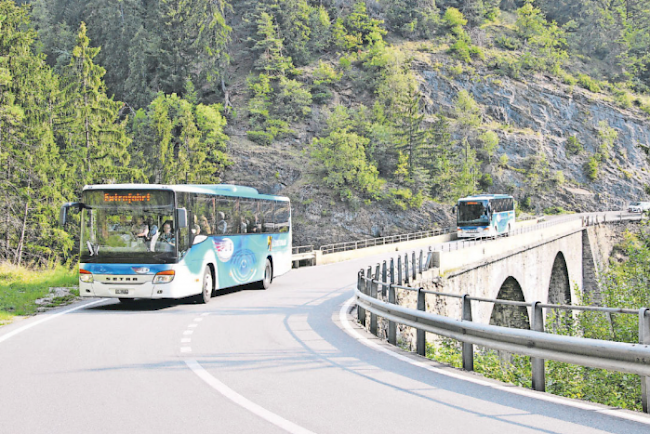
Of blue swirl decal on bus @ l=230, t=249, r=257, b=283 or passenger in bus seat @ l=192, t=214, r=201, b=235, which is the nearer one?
passenger in bus seat @ l=192, t=214, r=201, b=235

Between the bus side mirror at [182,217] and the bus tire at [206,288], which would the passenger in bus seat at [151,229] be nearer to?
the bus side mirror at [182,217]

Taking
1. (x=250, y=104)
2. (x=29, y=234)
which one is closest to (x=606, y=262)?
(x=250, y=104)

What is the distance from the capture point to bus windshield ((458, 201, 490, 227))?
44.9 metres

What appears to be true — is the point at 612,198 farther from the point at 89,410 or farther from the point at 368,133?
the point at 89,410

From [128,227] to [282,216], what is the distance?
337 inches

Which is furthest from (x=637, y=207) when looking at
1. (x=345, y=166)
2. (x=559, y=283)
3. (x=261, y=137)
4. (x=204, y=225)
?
(x=204, y=225)

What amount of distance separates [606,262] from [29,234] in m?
53.5

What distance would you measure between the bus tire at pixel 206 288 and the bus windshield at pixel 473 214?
3227 centimetres

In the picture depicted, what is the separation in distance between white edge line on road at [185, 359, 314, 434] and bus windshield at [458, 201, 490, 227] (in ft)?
128

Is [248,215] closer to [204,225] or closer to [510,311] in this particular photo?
[204,225]

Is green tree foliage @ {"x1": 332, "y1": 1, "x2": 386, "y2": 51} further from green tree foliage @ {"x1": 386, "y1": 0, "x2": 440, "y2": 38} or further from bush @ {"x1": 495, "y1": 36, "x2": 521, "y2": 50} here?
bush @ {"x1": 495, "y1": 36, "x2": 521, "y2": 50}

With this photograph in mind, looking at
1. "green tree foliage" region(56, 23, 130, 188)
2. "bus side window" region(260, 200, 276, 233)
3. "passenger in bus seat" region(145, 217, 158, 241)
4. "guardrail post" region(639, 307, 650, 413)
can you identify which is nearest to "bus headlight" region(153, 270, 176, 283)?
"passenger in bus seat" region(145, 217, 158, 241)

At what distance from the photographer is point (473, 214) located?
45.2 meters

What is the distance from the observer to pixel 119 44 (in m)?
95.6
